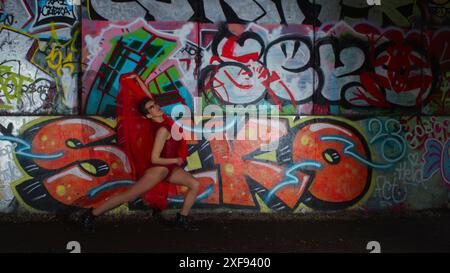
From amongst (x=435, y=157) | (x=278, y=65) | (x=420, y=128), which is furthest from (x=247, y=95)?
(x=435, y=157)

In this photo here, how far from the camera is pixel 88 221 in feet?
21.9

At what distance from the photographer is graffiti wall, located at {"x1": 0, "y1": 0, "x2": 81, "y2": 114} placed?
723cm

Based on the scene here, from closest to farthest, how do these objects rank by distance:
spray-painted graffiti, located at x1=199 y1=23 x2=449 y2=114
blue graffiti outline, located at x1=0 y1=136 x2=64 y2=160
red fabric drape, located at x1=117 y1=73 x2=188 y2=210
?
blue graffiti outline, located at x1=0 y1=136 x2=64 y2=160 → red fabric drape, located at x1=117 y1=73 x2=188 y2=210 → spray-painted graffiti, located at x1=199 y1=23 x2=449 y2=114

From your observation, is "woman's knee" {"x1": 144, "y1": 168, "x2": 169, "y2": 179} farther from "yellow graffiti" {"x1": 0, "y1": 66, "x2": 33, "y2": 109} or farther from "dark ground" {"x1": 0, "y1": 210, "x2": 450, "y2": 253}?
"yellow graffiti" {"x1": 0, "y1": 66, "x2": 33, "y2": 109}

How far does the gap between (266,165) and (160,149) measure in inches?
71.4

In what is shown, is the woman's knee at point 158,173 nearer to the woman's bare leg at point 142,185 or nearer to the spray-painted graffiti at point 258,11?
the woman's bare leg at point 142,185

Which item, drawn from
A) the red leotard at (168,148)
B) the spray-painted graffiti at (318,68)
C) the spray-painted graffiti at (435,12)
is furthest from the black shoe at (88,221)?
the spray-painted graffiti at (435,12)

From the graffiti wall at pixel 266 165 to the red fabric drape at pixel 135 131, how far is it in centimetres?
16

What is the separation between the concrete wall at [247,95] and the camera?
7254 mm

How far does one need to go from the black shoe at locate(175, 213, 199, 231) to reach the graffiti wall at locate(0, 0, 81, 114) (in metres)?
2.56

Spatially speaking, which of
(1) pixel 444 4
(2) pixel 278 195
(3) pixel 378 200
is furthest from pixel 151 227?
(1) pixel 444 4

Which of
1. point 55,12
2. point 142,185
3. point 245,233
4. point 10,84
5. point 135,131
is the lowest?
point 245,233

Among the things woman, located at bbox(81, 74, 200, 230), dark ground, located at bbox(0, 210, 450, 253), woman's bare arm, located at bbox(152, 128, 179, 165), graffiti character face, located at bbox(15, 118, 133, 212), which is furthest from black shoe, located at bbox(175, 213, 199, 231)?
graffiti character face, located at bbox(15, 118, 133, 212)

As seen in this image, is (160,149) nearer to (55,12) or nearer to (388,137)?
(55,12)
